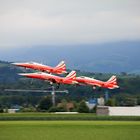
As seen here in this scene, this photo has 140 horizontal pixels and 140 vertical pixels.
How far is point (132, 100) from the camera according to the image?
163m

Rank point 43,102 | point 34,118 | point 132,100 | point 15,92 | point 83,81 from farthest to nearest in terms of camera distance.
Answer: point 15,92, point 132,100, point 43,102, point 83,81, point 34,118

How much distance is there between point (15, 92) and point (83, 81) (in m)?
96.2

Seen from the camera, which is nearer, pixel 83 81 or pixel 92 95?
pixel 83 81

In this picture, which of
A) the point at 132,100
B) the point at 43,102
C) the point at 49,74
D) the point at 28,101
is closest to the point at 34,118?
the point at 49,74

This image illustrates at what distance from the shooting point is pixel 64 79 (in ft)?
300
